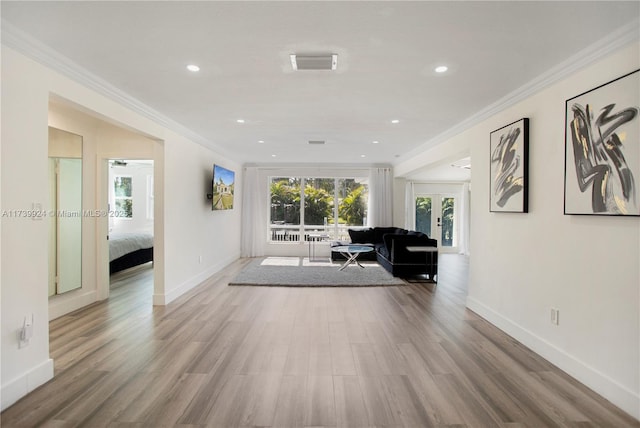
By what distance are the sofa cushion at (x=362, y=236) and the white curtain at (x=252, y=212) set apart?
247 centimetres

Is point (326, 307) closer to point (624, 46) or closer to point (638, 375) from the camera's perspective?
point (638, 375)

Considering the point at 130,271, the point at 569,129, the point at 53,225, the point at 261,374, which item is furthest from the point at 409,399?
the point at 130,271

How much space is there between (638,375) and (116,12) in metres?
3.91

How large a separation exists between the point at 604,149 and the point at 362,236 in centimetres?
586

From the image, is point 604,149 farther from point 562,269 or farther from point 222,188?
point 222,188

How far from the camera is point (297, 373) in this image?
2.43 metres

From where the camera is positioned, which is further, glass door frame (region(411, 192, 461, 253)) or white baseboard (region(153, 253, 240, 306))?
glass door frame (region(411, 192, 461, 253))

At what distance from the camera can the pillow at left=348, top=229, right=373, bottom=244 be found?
7.84m

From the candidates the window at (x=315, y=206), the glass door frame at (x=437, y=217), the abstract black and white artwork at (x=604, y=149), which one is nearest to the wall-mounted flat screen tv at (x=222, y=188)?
the window at (x=315, y=206)

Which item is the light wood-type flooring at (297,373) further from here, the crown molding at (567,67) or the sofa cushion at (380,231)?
the sofa cushion at (380,231)

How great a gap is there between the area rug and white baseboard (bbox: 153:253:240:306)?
0.52 m

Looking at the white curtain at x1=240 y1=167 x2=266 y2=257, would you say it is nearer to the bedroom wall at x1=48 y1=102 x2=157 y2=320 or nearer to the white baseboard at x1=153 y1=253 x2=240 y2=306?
the white baseboard at x1=153 y1=253 x2=240 y2=306

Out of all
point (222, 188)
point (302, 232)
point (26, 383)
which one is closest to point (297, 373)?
point (26, 383)


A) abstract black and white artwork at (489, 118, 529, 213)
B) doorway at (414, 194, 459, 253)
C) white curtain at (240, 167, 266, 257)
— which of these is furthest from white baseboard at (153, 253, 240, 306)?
doorway at (414, 194, 459, 253)
